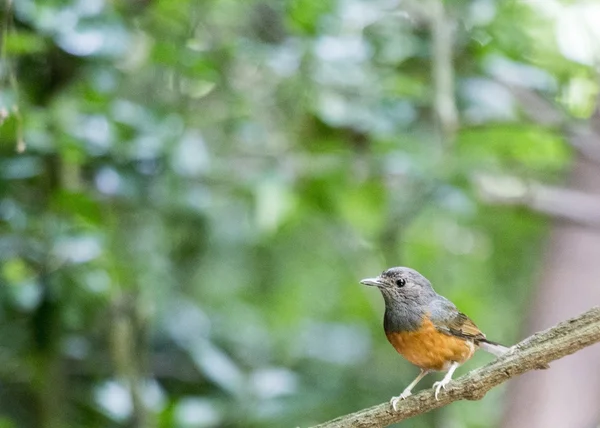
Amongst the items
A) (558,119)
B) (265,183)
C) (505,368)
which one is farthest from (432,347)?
(558,119)

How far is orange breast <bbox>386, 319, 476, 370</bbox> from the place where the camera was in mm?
1491

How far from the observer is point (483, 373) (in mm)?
1154

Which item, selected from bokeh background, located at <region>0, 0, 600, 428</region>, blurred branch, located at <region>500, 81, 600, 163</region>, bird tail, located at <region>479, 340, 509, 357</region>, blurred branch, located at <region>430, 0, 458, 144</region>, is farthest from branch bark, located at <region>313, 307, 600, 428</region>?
blurred branch, located at <region>500, 81, 600, 163</region>

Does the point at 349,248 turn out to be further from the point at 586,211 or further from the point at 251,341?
the point at 586,211

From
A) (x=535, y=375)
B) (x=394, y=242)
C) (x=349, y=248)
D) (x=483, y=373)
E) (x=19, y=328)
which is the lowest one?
(x=483, y=373)

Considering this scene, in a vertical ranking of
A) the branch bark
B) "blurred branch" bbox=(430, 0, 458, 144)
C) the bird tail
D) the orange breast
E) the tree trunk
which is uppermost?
"blurred branch" bbox=(430, 0, 458, 144)

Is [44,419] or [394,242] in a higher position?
[394,242]

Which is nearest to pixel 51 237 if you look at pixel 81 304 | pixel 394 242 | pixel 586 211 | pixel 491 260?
pixel 81 304

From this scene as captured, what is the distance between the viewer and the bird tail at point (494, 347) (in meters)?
1.20

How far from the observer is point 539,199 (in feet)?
12.3

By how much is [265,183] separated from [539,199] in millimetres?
1439

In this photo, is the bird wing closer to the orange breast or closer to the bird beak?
the orange breast

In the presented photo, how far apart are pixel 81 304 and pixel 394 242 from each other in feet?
4.29

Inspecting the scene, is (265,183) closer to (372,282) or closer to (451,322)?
(451,322)
